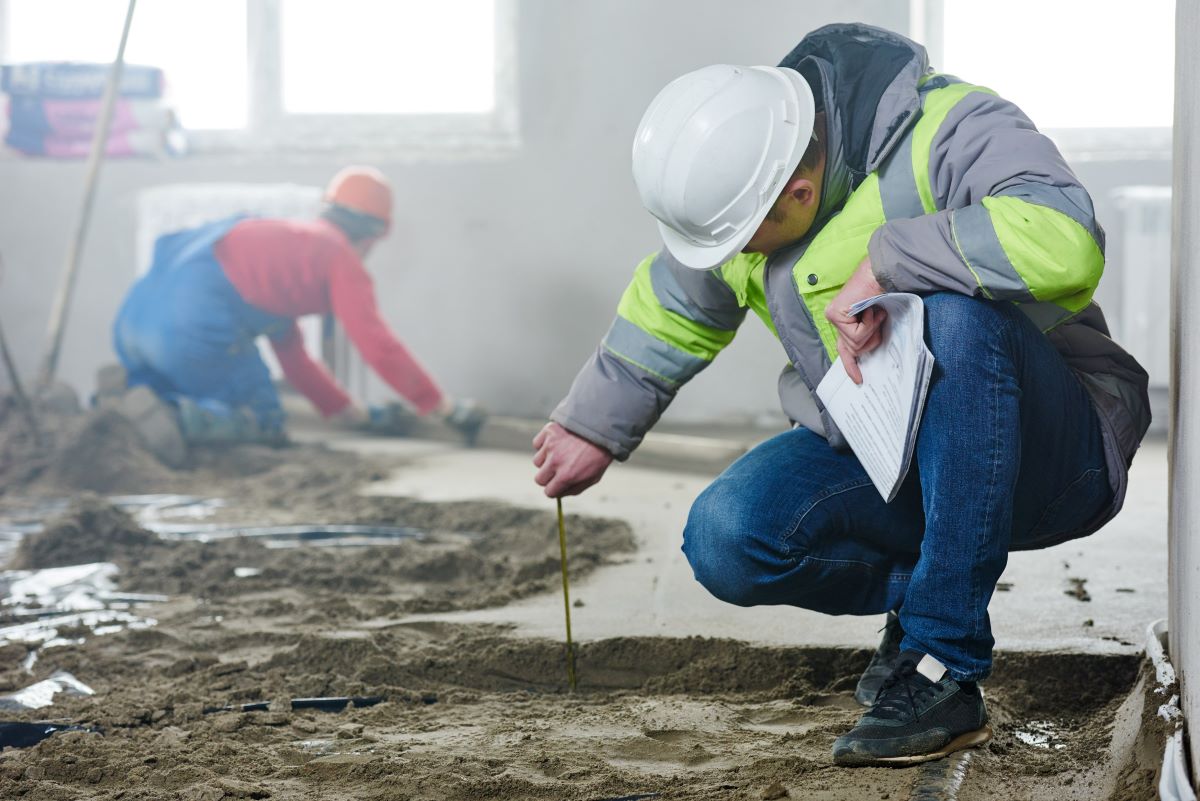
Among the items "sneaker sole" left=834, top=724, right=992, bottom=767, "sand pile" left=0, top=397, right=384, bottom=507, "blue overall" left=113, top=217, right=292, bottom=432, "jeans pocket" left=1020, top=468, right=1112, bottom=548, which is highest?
"jeans pocket" left=1020, top=468, right=1112, bottom=548

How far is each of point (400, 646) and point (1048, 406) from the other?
127cm

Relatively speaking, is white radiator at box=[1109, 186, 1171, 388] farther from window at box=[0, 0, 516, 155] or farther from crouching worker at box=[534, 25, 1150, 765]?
crouching worker at box=[534, 25, 1150, 765]

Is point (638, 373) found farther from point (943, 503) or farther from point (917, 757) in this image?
point (917, 757)

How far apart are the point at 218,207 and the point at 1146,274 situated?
466 cm

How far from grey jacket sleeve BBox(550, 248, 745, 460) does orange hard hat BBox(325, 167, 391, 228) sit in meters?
3.94

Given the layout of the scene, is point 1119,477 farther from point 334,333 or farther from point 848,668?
point 334,333

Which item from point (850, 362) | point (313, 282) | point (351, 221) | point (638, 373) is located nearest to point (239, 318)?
point (313, 282)

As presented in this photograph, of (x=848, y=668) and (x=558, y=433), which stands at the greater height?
(x=558, y=433)

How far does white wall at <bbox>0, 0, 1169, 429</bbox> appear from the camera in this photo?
6.64 m

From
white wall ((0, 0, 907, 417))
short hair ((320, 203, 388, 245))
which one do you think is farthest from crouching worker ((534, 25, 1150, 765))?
white wall ((0, 0, 907, 417))

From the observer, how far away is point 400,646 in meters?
2.33

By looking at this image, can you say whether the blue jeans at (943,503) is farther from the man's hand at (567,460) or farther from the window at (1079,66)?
the window at (1079,66)

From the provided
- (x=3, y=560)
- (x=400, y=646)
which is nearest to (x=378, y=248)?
(x=3, y=560)

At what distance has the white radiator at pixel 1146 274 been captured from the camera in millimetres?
5965
